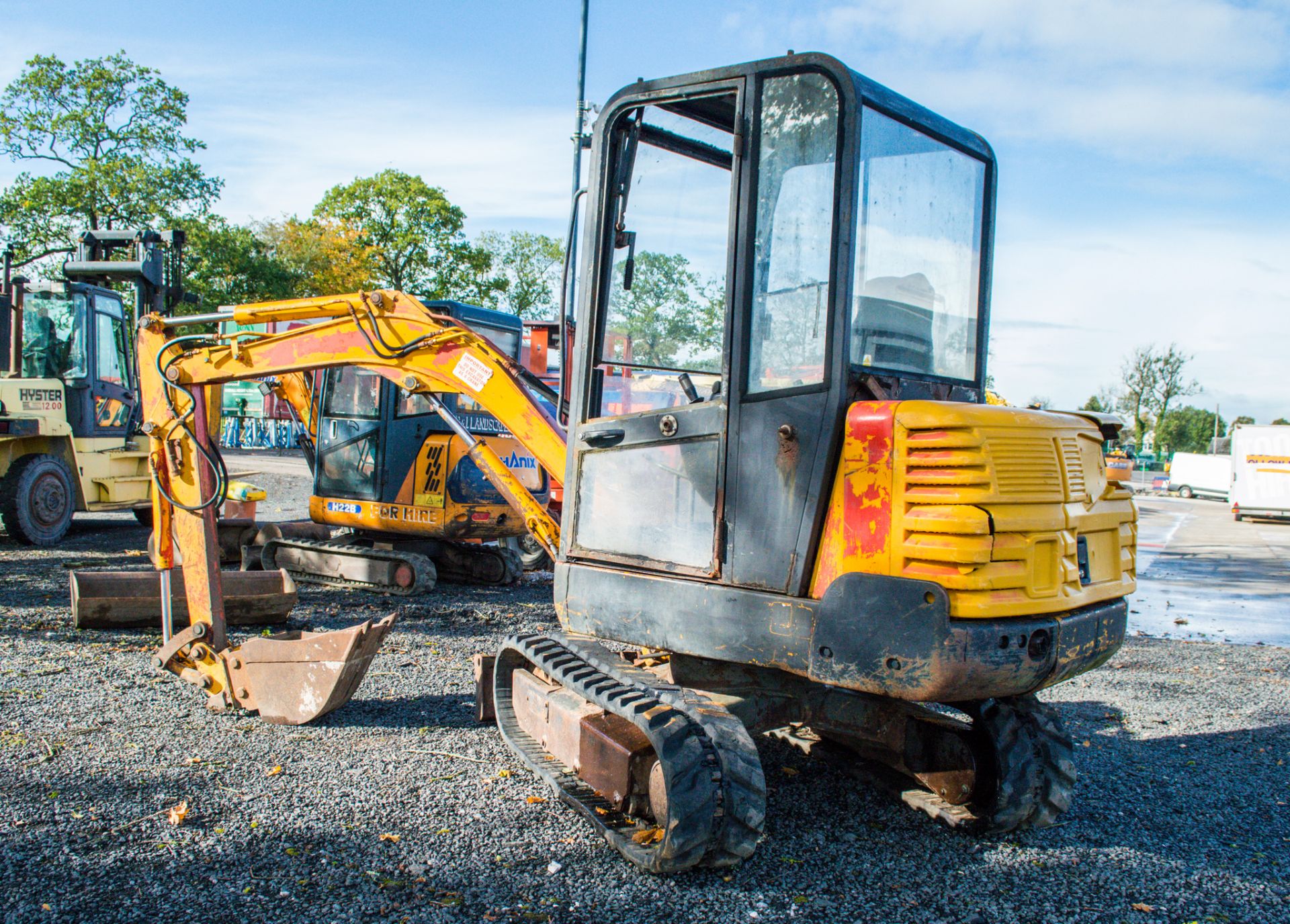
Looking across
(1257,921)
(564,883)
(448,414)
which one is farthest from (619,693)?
(448,414)

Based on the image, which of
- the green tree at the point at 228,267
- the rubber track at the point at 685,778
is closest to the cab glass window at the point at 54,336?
the rubber track at the point at 685,778

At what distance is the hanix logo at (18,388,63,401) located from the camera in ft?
39.4

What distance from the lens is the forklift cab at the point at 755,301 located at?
3.59 metres

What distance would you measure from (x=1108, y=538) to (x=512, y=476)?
3.19 m

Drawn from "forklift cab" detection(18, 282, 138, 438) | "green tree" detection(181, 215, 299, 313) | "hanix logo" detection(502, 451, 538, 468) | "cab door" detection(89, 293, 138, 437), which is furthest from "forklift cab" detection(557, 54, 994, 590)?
"green tree" detection(181, 215, 299, 313)

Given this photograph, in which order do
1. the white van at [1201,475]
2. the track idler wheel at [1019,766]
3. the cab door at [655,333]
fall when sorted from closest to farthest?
the cab door at [655,333]
the track idler wheel at [1019,766]
the white van at [1201,475]

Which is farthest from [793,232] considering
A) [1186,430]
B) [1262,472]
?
[1186,430]

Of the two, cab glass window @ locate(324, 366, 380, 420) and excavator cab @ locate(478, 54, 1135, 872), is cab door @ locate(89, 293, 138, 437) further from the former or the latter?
excavator cab @ locate(478, 54, 1135, 872)

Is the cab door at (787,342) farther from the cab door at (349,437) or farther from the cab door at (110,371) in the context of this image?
the cab door at (110,371)

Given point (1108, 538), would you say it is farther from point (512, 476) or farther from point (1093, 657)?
point (512, 476)

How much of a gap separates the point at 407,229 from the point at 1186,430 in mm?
77387

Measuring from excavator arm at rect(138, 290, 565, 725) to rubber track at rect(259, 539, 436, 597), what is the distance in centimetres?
339

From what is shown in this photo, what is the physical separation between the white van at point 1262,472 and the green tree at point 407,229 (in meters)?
29.4

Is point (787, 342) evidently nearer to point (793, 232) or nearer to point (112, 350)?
point (793, 232)
